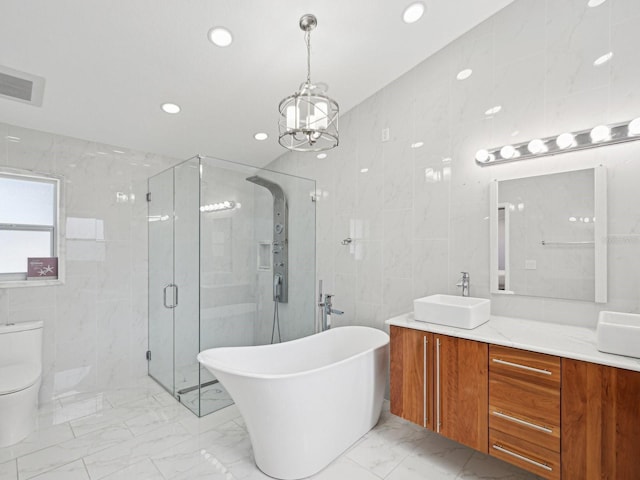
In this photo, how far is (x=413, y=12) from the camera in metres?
2.16

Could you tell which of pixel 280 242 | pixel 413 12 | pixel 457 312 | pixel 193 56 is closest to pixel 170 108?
pixel 193 56

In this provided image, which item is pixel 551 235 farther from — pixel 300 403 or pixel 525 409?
pixel 300 403

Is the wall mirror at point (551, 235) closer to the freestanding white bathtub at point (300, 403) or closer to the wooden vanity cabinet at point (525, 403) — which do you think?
the wooden vanity cabinet at point (525, 403)

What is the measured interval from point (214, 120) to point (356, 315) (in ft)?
7.51

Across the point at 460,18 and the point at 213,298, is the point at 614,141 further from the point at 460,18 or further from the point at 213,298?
the point at 213,298

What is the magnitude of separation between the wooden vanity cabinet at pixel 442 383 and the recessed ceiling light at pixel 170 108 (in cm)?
250

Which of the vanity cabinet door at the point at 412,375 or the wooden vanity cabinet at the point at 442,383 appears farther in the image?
the vanity cabinet door at the point at 412,375

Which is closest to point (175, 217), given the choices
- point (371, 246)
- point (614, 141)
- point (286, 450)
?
point (371, 246)

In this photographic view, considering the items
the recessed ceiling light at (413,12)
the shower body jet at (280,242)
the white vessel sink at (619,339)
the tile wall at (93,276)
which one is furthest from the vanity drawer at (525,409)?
the tile wall at (93,276)

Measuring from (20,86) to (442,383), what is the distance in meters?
3.46

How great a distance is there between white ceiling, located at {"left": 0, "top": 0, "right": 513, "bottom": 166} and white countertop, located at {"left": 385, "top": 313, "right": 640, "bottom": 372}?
6.73ft

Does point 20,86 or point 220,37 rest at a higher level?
point 220,37

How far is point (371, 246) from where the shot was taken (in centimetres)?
300

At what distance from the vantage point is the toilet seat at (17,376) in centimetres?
216
